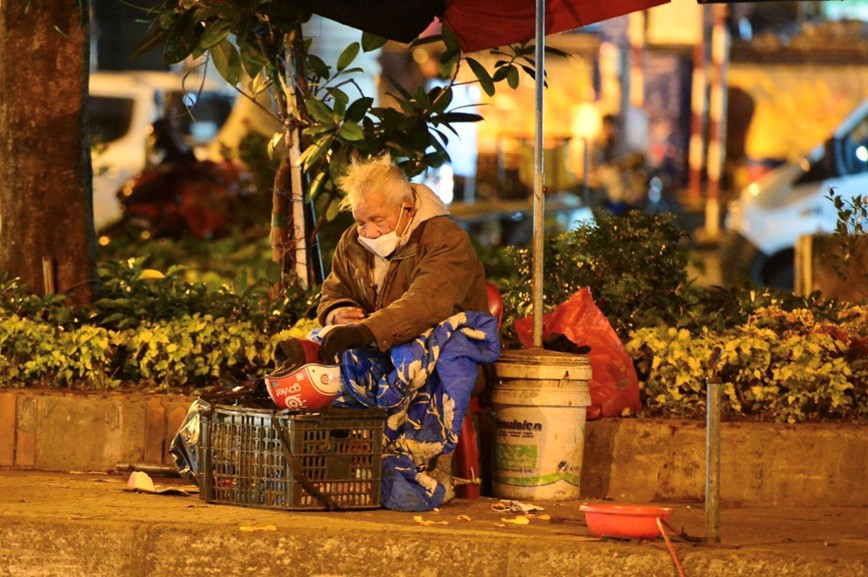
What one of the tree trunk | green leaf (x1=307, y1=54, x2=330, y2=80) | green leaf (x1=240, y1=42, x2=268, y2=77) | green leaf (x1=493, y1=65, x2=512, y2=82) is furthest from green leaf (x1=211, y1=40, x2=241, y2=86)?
green leaf (x1=493, y1=65, x2=512, y2=82)

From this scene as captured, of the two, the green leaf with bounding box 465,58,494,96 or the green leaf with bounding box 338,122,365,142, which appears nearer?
the green leaf with bounding box 338,122,365,142

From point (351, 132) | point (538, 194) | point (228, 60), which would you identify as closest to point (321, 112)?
point (351, 132)

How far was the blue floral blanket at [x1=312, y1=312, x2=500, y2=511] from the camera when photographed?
567cm

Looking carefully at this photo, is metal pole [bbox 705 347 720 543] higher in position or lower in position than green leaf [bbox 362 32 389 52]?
lower

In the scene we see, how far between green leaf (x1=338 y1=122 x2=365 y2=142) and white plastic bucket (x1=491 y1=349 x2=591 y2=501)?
1337 millimetres

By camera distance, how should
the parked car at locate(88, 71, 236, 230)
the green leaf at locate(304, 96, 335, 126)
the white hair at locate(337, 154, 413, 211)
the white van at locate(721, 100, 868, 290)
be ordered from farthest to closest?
1. the parked car at locate(88, 71, 236, 230)
2. the white van at locate(721, 100, 868, 290)
3. the green leaf at locate(304, 96, 335, 126)
4. the white hair at locate(337, 154, 413, 211)

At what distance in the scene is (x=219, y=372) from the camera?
675 cm

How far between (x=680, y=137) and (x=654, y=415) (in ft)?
59.1

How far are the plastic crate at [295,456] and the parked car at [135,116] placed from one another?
31.3 feet

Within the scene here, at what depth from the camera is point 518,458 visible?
6043 millimetres

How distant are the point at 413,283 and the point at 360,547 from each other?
116cm

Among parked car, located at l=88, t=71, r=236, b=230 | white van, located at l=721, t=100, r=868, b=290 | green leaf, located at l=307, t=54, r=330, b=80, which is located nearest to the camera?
green leaf, located at l=307, t=54, r=330, b=80

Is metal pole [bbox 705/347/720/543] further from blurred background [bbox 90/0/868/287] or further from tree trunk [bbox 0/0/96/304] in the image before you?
blurred background [bbox 90/0/868/287]

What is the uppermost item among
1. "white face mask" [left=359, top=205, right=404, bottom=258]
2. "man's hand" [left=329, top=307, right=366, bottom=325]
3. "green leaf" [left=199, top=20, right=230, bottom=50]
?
"green leaf" [left=199, top=20, right=230, bottom=50]
